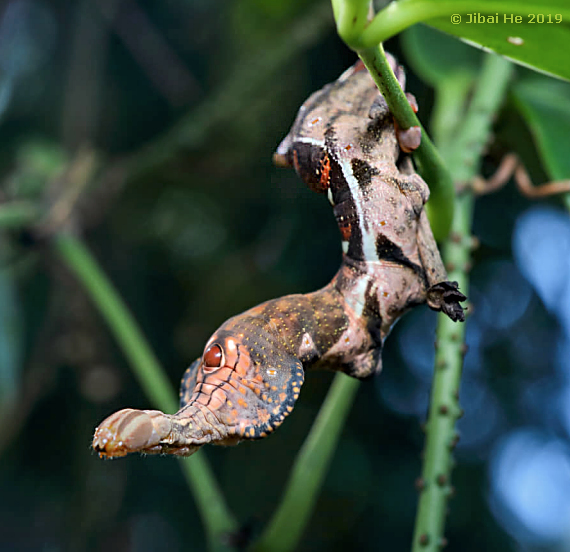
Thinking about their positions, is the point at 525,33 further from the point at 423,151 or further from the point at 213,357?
the point at 213,357

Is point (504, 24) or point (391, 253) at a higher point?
point (504, 24)

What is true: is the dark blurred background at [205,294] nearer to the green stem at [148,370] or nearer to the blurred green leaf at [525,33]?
the green stem at [148,370]

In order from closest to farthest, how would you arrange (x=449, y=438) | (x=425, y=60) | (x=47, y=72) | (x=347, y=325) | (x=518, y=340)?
(x=347, y=325), (x=449, y=438), (x=425, y=60), (x=518, y=340), (x=47, y=72)

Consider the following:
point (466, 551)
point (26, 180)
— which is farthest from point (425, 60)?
point (466, 551)

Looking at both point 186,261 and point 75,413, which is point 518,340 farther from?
point 75,413

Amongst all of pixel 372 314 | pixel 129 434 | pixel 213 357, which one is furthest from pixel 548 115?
pixel 129 434

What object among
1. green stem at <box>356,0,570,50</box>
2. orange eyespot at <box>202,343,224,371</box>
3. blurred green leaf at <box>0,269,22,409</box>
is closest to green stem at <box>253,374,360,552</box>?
orange eyespot at <box>202,343,224,371</box>

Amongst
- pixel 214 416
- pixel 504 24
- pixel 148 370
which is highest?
pixel 504 24
